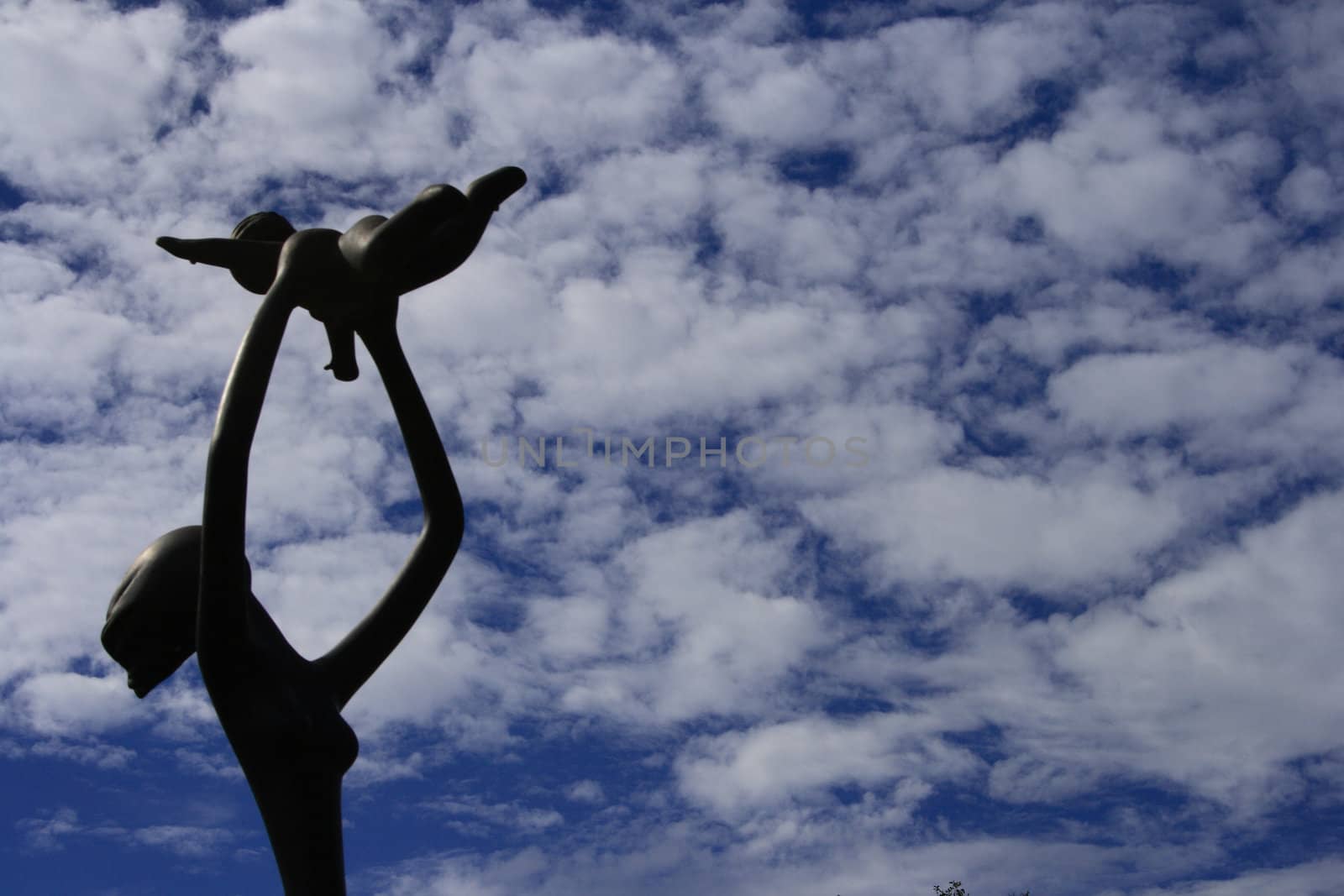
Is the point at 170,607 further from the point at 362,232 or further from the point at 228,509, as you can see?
the point at 362,232

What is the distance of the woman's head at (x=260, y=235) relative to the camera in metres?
8.29

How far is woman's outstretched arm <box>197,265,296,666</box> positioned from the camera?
7.38 metres

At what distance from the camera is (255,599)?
816 centimetres

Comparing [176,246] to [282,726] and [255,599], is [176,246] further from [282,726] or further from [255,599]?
[282,726]

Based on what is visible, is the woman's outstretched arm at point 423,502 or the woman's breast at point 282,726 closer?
the woman's breast at point 282,726

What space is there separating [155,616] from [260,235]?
84.1 inches

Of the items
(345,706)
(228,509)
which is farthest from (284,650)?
(228,509)

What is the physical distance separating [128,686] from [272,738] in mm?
989

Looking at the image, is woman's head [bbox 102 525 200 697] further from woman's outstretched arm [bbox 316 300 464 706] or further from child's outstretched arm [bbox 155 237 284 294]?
child's outstretched arm [bbox 155 237 284 294]

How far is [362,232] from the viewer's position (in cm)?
795

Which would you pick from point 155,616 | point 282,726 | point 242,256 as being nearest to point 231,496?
point 155,616

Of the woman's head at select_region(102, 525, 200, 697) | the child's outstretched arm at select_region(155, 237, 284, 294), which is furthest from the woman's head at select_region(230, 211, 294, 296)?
the woman's head at select_region(102, 525, 200, 697)

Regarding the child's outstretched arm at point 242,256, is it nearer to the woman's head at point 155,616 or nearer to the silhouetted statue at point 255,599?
the silhouetted statue at point 255,599

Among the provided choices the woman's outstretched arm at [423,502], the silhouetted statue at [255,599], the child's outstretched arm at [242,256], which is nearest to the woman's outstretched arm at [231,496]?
the silhouetted statue at [255,599]
